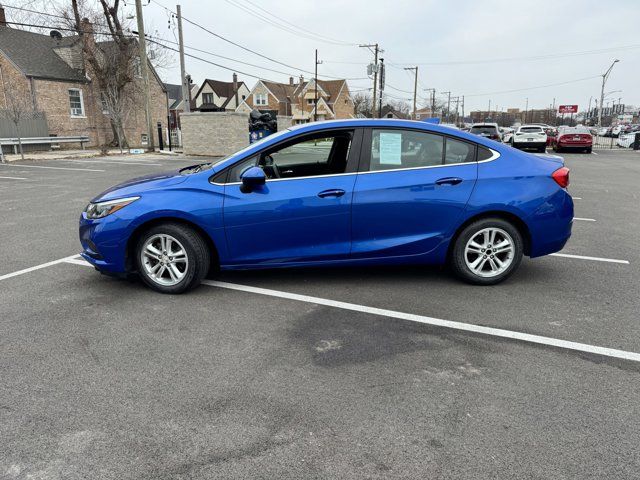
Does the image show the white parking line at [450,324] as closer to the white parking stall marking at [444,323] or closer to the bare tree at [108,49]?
the white parking stall marking at [444,323]

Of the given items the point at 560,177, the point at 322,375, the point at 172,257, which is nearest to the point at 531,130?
the point at 560,177

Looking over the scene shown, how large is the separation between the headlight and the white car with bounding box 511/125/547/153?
2471 cm

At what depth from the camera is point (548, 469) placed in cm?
230

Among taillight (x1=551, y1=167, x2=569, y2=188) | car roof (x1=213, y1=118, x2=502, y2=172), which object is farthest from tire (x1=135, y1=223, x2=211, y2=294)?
taillight (x1=551, y1=167, x2=569, y2=188)

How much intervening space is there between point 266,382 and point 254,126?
24904mm

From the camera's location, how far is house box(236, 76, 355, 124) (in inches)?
2768

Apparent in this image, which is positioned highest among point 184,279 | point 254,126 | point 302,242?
point 254,126

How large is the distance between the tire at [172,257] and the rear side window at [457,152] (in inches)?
98.7

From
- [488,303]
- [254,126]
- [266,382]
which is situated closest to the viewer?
[266,382]

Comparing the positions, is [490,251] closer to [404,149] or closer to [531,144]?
[404,149]

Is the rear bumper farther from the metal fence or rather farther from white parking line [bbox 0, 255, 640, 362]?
the metal fence

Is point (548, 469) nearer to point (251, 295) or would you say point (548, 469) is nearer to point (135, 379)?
point (135, 379)

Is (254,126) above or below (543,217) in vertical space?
above

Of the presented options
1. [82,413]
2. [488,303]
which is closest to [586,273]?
[488,303]
